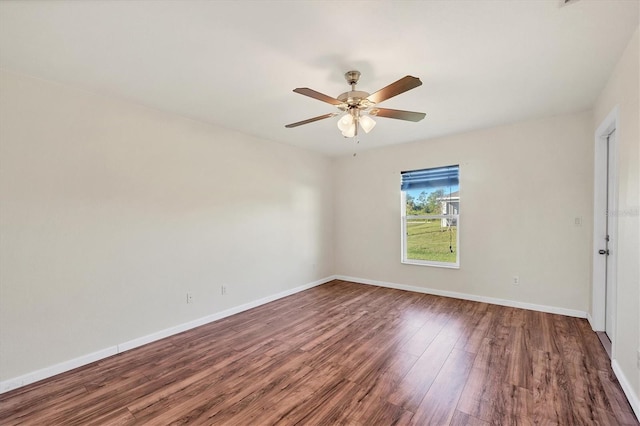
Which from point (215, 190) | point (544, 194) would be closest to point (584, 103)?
point (544, 194)

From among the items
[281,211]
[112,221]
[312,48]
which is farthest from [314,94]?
[281,211]

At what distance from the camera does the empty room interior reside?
189cm

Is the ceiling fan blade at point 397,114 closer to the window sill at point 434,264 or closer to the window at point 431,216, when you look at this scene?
the window at point 431,216

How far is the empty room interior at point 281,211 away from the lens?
1.89 meters

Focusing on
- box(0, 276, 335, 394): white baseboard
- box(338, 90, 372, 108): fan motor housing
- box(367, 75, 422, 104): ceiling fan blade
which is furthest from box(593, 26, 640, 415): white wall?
box(0, 276, 335, 394): white baseboard

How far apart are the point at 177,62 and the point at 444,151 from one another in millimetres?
3853

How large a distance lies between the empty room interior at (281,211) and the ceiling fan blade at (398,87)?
18mm

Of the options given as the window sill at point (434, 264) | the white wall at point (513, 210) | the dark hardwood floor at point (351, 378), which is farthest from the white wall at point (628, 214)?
the window sill at point (434, 264)

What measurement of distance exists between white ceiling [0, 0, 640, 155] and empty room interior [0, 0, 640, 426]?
0.7 inches

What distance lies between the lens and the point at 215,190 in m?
3.77

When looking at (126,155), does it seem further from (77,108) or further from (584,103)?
(584,103)

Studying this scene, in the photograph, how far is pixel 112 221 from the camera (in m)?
2.85

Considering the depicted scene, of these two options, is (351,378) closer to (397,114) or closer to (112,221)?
(397,114)

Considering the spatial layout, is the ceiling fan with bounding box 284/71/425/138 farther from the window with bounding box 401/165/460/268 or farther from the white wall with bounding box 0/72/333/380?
the window with bounding box 401/165/460/268
